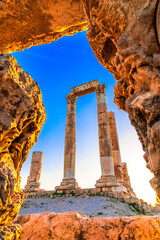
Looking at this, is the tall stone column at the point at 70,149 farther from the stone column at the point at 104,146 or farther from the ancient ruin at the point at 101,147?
the stone column at the point at 104,146

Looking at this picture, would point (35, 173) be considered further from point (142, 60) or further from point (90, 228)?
point (142, 60)

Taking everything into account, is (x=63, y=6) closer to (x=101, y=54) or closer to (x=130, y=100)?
(x=101, y=54)

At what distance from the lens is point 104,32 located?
2.45 meters

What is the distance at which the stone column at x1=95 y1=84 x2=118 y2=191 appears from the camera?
1034 centimetres

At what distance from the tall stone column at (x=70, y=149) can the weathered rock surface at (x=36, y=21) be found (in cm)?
1019

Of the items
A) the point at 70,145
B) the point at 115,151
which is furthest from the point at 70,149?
the point at 115,151

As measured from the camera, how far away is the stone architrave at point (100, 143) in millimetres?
10734

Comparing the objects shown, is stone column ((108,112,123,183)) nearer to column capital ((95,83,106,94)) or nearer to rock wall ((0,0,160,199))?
column capital ((95,83,106,94))

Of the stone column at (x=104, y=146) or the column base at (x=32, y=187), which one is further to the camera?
the column base at (x=32, y=187)

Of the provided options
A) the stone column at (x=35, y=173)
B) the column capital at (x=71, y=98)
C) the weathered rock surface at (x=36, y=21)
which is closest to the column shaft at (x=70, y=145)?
the column capital at (x=71, y=98)

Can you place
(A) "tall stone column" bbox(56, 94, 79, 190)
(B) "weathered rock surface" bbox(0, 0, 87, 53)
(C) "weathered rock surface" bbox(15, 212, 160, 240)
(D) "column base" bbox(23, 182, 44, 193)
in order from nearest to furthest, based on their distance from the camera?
(C) "weathered rock surface" bbox(15, 212, 160, 240) < (B) "weathered rock surface" bbox(0, 0, 87, 53) < (A) "tall stone column" bbox(56, 94, 79, 190) < (D) "column base" bbox(23, 182, 44, 193)

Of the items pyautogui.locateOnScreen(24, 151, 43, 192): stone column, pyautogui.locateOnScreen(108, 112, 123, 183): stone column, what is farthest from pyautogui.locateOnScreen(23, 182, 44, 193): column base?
pyautogui.locateOnScreen(108, 112, 123, 183): stone column

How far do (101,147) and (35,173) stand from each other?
7938 mm

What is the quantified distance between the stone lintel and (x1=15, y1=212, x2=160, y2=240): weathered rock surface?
1372 cm
